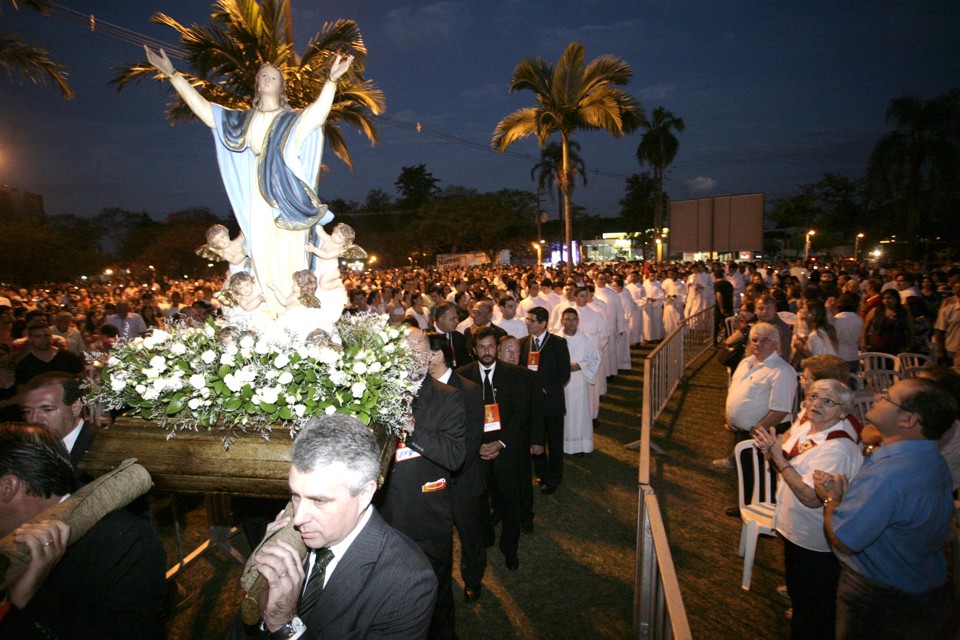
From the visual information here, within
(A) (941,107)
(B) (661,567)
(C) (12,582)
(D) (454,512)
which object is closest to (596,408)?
(D) (454,512)

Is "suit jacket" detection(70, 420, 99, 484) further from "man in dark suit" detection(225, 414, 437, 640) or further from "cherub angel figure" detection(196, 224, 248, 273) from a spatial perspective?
"man in dark suit" detection(225, 414, 437, 640)

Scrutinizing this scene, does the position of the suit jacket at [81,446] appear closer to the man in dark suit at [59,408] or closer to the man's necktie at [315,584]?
the man in dark suit at [59,408]

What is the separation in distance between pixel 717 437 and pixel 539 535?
428cm

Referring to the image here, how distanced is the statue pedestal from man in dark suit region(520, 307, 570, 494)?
4.57 m

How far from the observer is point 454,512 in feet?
14.1

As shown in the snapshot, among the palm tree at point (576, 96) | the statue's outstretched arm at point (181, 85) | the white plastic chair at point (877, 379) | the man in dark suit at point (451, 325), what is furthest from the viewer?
the palm tree at point (576, 96)

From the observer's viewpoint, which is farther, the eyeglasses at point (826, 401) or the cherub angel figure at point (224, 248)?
the eyeglasses at point (826, 401)

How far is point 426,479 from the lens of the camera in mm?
3652

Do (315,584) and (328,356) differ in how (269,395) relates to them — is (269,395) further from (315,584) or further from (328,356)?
(315,584)

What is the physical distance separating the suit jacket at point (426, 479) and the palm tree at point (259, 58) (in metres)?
4.30

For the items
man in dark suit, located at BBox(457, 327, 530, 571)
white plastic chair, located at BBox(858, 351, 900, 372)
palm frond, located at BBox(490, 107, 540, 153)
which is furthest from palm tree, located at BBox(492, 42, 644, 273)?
man in dark suit, located at BBox(457, 327, 530, 571)

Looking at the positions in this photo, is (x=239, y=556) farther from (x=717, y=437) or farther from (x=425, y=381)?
(x=717, y=437)

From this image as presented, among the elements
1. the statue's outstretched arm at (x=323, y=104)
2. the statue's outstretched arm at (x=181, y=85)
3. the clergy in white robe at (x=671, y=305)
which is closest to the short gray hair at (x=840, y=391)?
the statue's outstretched arm at (x=323, y=104)

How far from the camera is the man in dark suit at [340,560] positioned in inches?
70.2
